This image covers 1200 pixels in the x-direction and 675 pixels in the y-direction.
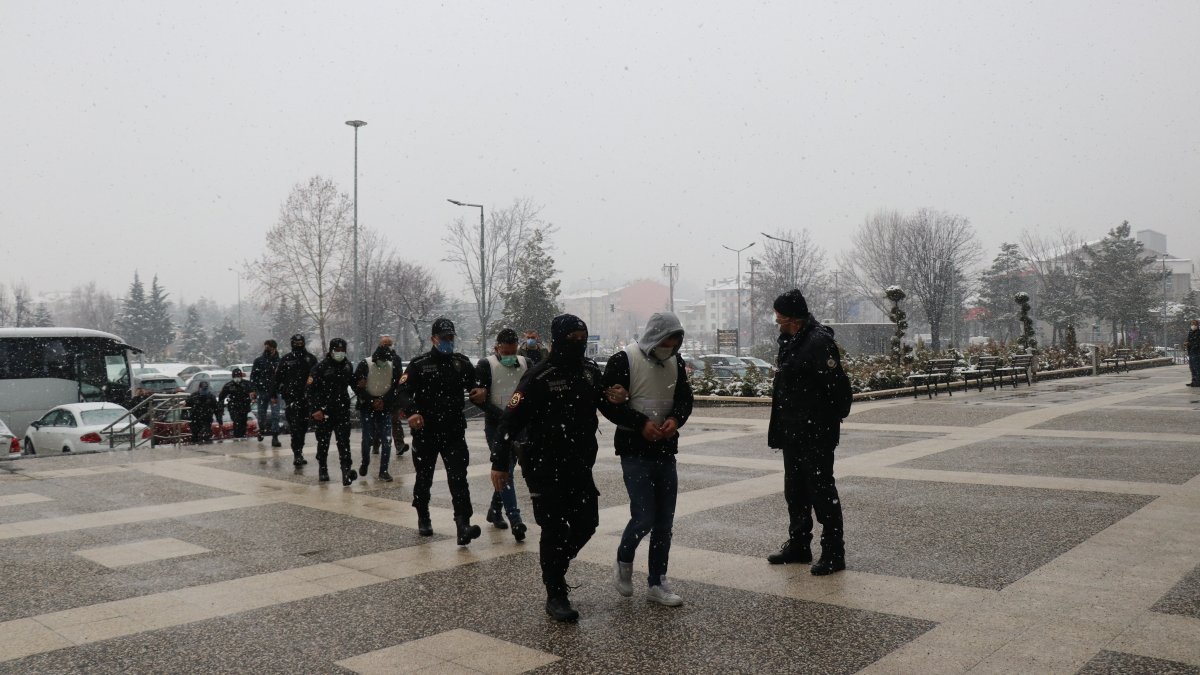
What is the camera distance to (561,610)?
5184 millimetres

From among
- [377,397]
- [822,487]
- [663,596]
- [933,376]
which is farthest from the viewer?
[933,376]

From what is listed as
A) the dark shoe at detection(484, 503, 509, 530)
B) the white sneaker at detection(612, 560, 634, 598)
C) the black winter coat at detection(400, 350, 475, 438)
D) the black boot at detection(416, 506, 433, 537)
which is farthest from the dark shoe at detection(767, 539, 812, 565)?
the black boot at detection(416, 506, 433, 537)

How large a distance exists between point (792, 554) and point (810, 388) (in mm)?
1198

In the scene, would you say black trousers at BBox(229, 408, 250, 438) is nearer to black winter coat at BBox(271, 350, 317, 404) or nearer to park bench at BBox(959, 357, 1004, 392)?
black winter coat at BBox(271, 350, 317, 404)

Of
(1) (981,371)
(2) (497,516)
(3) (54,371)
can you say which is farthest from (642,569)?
(3) (54,371)

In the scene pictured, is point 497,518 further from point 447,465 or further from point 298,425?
point 298,425

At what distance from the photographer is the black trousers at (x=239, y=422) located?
17.6 meters

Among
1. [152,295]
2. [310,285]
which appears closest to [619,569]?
[310,285]

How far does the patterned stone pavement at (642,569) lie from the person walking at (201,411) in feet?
18.2

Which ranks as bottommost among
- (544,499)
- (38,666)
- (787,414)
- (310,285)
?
(38,666)

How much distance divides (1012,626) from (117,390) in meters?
24.0

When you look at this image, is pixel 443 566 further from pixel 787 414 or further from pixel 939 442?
pixel 939 442

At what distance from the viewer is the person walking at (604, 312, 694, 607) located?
5414 millimetres

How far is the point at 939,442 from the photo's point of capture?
1334cm
